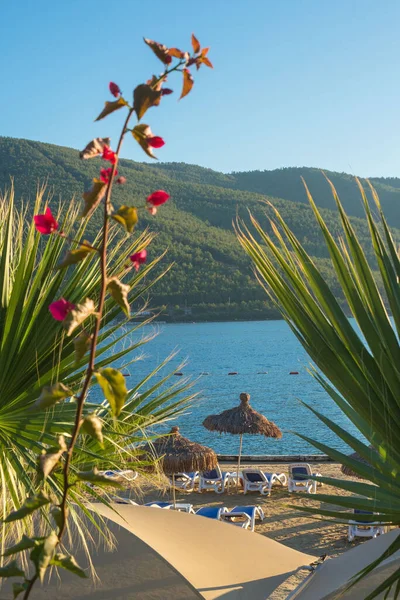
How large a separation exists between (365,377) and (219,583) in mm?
3115

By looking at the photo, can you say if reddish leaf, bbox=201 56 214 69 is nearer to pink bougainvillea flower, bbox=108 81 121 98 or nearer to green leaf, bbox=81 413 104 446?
pink bougainvillea flower, bbox=108 81 121 98

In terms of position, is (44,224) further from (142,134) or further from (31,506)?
(31,506)

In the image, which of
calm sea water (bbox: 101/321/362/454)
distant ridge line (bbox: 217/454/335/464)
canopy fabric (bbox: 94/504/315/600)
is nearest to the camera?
canopy fabric (bbox: 94/504/315/600)

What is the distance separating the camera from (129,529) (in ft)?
13.3

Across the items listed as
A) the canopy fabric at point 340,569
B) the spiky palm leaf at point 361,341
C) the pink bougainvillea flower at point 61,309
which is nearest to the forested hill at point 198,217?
the canopy fabric at point 340,569

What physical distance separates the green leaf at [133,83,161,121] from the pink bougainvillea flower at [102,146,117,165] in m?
0.06

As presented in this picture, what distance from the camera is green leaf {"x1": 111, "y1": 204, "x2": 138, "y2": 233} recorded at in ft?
3.08

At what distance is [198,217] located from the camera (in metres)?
87.7

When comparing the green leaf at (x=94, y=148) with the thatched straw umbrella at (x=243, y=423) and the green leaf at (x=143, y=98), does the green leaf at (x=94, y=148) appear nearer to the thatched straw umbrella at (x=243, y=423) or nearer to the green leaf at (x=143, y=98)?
the green leaf at (x=143, y=98)

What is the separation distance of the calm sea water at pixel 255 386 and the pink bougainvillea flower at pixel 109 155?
6.20 feet

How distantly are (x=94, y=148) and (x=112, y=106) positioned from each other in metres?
0.07

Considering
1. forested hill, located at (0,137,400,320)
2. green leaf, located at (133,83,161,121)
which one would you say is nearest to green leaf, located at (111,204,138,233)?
green leaf, located at (133,83,161,121)

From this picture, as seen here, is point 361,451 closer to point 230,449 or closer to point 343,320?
point 343,320

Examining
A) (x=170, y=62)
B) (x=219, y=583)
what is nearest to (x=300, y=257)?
(x=170, y=62)
